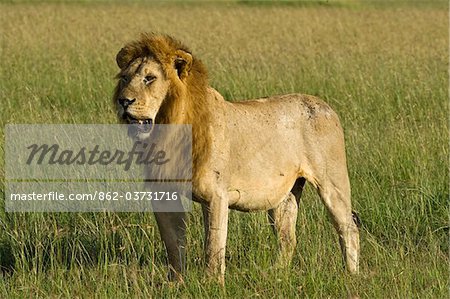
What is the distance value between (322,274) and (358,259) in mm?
565

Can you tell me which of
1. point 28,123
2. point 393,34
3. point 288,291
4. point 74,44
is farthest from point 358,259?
point 393,34

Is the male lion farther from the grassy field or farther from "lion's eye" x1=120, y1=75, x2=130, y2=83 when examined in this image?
the grassy field

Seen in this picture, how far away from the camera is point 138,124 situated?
4.79 m

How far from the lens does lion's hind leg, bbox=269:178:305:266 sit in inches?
227

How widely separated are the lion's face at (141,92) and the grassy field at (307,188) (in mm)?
820

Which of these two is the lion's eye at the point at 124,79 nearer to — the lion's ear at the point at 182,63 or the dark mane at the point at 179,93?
the dark mane at the point at 179,93

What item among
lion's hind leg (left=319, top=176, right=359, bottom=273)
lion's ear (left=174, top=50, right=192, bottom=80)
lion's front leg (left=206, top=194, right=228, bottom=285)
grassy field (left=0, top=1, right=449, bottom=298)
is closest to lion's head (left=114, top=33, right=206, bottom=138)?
lion's ear (left=174, top=50, right=192, bottom=80)

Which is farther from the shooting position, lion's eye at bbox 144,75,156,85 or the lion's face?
lion's eye at bbox 144,75,156,85

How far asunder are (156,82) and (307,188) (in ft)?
7.69

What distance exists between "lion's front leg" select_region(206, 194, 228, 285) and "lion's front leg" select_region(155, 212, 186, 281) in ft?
0.87

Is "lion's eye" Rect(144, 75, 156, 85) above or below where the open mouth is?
above

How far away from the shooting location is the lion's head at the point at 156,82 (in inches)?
188

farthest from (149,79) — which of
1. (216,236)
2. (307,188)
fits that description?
(307,188)

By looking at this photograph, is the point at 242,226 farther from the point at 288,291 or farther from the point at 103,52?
the point at 103,52
